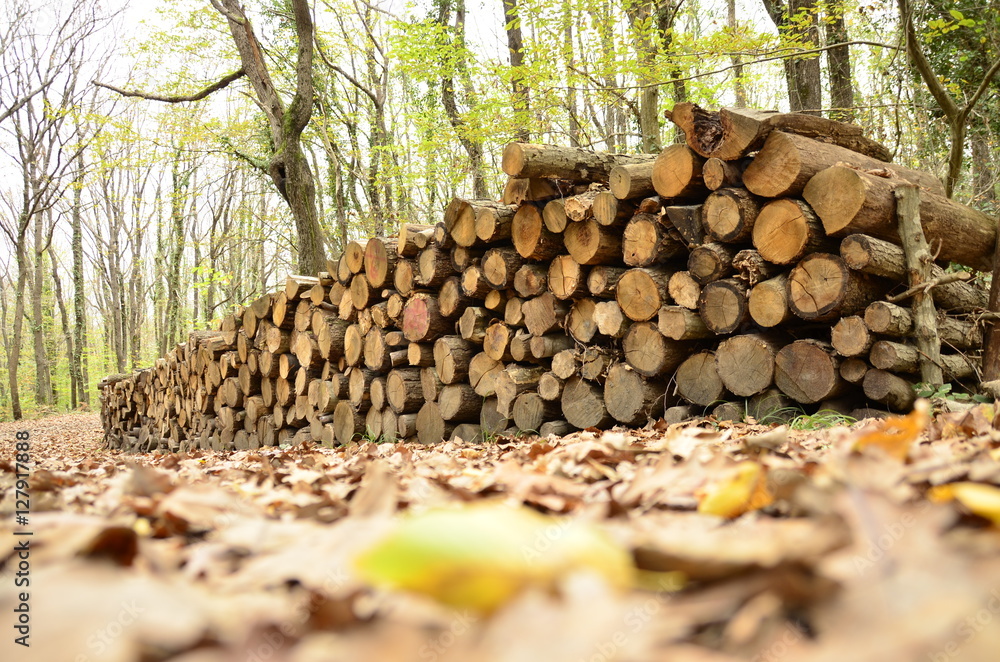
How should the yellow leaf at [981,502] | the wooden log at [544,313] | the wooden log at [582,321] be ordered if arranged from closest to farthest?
the yellow leaf at [981,502]
the wooden log at [582,321]
the wooden log at [544,313]

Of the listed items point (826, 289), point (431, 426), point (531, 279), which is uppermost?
point (531, 279)

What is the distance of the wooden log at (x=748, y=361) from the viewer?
10.6ft

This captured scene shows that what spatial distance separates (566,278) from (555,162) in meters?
0.66

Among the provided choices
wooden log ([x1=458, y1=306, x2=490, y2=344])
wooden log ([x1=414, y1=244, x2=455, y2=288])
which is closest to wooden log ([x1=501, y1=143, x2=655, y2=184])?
wooden log ([x1=414, y1=244, x2=455, y2=288])

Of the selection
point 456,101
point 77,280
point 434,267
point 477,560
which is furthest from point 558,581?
point 77,280

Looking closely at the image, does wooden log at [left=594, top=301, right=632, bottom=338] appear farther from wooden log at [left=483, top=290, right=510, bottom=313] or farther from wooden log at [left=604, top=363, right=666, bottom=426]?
wooden log at [left=483, top=290, right=510, bottom=313]

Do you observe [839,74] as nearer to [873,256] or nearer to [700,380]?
[873,256]

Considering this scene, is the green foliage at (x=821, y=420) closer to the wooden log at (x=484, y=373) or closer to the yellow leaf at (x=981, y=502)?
the wooden log at (x=484, y=373)

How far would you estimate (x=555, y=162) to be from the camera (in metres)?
3.79

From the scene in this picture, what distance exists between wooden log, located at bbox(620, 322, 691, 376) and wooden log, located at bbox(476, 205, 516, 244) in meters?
1.00

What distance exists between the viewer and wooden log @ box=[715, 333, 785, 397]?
10.6ft

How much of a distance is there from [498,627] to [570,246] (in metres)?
3.27

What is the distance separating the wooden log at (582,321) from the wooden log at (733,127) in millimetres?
1029

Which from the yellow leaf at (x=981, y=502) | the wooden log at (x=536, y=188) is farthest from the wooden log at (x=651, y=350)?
the yellow leaf at (x=981, y=502)
